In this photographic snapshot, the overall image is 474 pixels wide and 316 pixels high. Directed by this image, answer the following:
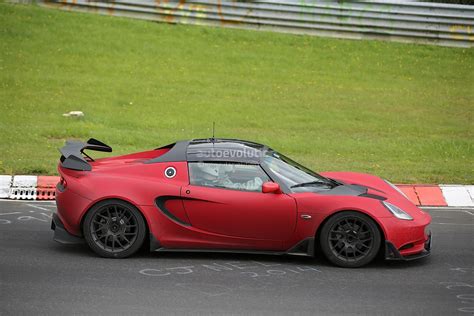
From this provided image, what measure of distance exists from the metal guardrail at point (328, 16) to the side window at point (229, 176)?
1341 centimetres

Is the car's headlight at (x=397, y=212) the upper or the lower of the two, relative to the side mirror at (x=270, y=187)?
lower

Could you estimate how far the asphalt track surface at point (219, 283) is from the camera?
24.6ft

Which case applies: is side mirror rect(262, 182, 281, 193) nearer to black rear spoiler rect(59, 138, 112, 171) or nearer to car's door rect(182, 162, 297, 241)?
car's door rect(182, 162, 297, 241)

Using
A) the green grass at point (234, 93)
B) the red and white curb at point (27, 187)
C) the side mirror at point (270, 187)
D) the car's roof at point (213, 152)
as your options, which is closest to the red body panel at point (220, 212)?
the side mirror at point (270, 187)

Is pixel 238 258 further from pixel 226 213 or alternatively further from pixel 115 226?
pixel 115 226

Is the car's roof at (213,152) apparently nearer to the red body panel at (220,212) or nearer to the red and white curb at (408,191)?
the red body panel at (220,212)

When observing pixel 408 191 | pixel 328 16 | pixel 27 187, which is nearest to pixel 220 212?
pixel 27 187

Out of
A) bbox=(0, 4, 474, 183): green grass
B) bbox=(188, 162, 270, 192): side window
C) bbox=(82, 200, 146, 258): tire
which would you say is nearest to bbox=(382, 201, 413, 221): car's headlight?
bbox=(188, 162, 270, 192): side window

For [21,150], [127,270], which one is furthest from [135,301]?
[21,150]

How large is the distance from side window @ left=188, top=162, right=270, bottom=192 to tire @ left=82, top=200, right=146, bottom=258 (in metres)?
0.66

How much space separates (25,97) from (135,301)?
11.6 meters

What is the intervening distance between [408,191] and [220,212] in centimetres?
450

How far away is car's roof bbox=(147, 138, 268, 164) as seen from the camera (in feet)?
30.3

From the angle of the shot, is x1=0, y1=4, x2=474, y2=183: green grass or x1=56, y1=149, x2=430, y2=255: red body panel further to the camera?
x1=0, y1=4, x2=474, y2=183: green grass
